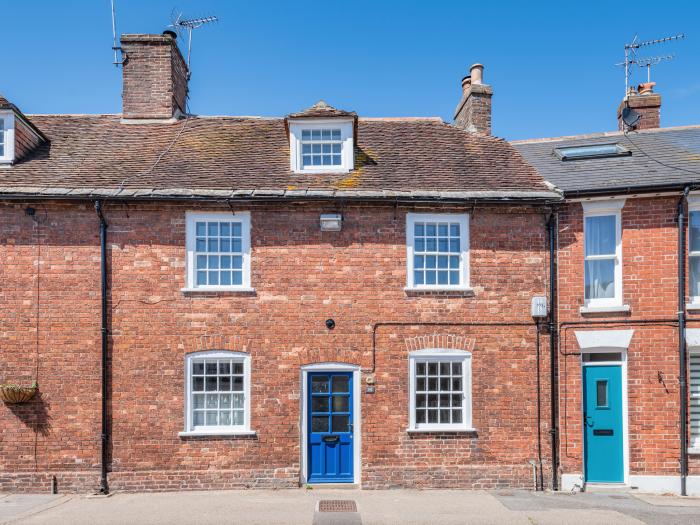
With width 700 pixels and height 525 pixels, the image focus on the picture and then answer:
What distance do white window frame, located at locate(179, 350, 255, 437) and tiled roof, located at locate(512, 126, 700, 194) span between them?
25.1 ft

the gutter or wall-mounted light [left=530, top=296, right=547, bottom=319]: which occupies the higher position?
the gutter

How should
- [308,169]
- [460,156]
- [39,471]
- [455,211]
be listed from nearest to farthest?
1. [39,471]
2. [455,211]
3. [308,169]
4. [460,156]

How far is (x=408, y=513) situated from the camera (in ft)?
29.9

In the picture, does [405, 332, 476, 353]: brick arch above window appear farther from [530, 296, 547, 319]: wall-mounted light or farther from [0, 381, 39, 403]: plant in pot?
[0, 381, 39, 403]: plant in pot

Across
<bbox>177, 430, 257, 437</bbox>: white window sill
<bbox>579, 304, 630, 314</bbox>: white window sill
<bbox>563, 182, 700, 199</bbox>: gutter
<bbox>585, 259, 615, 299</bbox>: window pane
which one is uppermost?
<bbox>563, 182, 700, 199</bbox>: gutter

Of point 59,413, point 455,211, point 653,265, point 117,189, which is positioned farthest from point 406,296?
point 59,413

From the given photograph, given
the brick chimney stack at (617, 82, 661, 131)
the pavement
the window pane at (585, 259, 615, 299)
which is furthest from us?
the brick chimney stack at (617, 82, 661, 131)

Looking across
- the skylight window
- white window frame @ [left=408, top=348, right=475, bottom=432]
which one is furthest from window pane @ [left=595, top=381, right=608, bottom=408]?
the skylight window

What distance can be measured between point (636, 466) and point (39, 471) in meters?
11.8

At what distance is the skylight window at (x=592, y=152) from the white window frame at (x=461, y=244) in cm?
369

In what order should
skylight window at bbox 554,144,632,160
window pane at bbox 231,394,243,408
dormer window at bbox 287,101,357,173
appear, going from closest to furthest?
window pane at bbox 231,394,243,408, dormer window at bbox 287,101,357,173, skylight window at bbox 554,144,632,160

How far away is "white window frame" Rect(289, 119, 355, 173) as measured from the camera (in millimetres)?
12117

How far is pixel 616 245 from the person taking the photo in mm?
11289

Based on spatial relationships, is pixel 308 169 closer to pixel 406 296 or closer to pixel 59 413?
pixel 406 296
